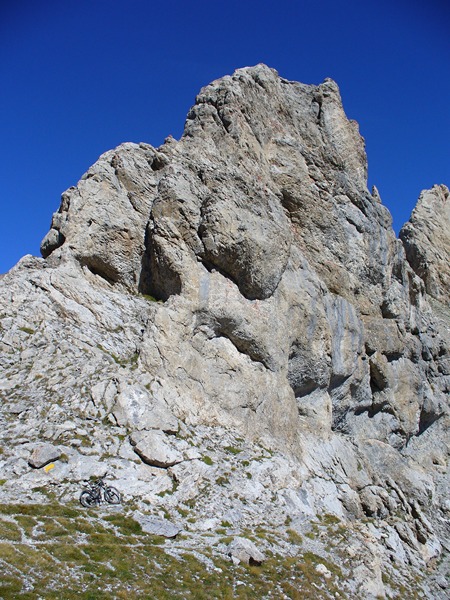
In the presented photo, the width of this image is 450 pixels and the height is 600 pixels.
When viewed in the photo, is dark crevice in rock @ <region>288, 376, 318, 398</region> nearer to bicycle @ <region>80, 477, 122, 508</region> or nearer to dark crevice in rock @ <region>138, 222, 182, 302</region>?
dark crevice in rock @ <region>138, 222, 182, 302</region>

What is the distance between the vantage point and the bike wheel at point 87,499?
2114cm

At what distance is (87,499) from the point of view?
70.1 ft

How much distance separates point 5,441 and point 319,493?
68.4 feet

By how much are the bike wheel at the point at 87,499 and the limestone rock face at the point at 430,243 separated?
81608mm

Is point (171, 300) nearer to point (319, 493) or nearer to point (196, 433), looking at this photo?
point (196, 433)

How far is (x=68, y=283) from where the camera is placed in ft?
107

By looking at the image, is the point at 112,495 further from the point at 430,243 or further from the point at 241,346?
the point at 430,243

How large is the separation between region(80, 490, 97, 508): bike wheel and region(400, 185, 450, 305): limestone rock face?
81.6 meters

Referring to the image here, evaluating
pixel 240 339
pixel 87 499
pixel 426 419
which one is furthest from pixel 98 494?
pixel 426 419

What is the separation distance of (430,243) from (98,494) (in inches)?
3432

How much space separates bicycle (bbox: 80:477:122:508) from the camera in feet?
70.1

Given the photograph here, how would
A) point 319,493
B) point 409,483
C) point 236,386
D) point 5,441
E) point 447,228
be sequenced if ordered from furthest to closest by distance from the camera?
point 447,228
point 409,483
point 236,386
point 319,493
point 5,441

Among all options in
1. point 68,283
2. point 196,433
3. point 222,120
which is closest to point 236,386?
point 196,433

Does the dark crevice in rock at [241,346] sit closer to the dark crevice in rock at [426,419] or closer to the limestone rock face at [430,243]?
the dark crevice in rock at [426,419]
